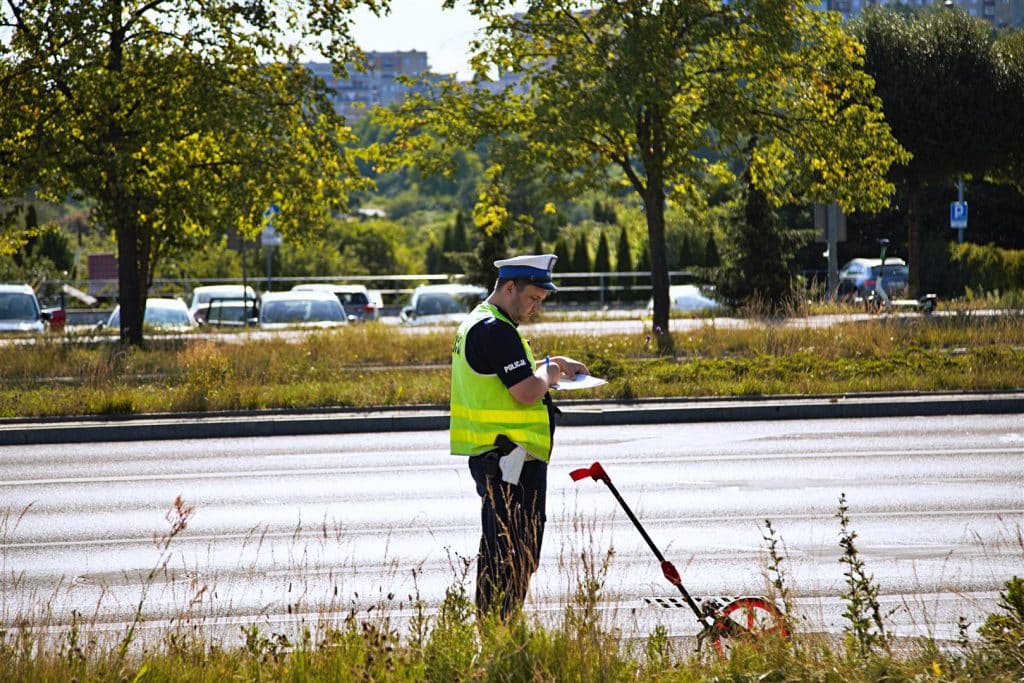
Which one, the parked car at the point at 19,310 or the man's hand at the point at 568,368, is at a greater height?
the man's hand at the point at 568,368

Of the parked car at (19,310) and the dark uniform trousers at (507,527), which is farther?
the parked car at (19,310)

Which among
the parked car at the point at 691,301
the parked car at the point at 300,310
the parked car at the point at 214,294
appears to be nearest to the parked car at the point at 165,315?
the parked car at the point at 300,310

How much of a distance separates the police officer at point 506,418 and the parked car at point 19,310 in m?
23.3

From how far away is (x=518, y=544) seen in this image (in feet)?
18.6

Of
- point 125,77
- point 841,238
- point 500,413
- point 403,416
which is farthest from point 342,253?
point 500,413

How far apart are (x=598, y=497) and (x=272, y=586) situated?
3.45 metres

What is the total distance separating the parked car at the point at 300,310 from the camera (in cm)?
2988

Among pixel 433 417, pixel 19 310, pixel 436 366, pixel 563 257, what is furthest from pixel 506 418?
pixel 563 257

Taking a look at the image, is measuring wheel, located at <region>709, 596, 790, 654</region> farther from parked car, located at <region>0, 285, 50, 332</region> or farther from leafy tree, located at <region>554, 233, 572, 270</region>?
leafy tree, located at <region>554, 233, 572, 270</region>

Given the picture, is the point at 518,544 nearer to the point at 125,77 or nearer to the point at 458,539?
the point at 458,539

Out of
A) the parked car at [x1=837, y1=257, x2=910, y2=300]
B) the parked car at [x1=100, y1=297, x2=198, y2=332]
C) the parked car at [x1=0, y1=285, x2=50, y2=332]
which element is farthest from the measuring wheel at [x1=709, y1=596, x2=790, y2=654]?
→ the parked car at [x1=837, y1=257, x2=910, y2=300]

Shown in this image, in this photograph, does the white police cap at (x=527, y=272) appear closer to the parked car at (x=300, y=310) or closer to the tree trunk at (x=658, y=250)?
the tree trunk at (x=658, y=250)

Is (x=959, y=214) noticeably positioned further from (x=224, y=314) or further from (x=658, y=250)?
(x=224, y=314)

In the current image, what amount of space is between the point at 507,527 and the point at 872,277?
37.2 m
